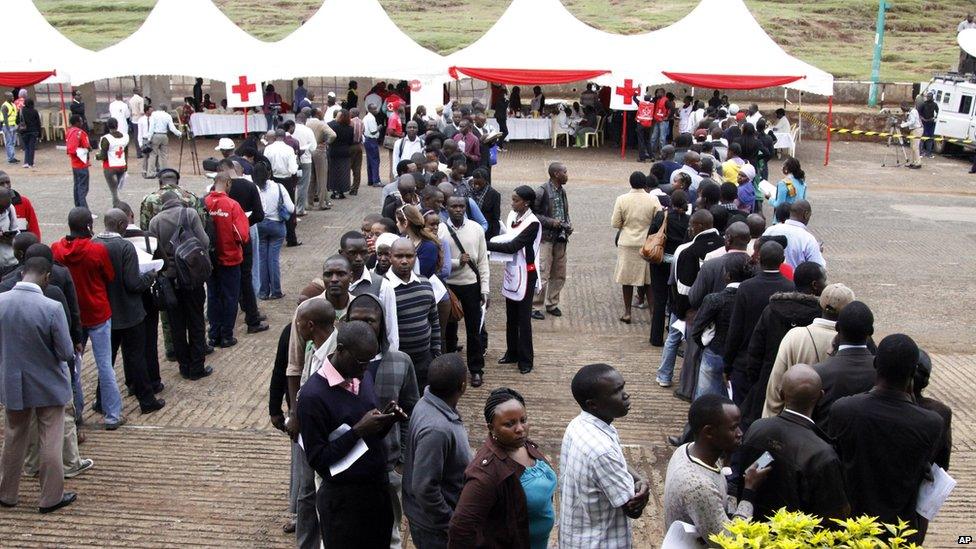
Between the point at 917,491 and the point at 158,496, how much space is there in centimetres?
504

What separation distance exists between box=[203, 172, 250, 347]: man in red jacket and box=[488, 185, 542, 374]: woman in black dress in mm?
2684

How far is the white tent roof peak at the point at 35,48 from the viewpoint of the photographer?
23.0 meters

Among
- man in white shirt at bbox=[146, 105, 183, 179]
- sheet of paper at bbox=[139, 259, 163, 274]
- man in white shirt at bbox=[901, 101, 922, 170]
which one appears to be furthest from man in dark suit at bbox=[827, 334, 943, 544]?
man in white shirt at bbox=[901, 101, 922, 170]

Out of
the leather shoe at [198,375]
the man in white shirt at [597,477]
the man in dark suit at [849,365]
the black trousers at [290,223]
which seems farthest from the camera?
the black trousers at [290,223]

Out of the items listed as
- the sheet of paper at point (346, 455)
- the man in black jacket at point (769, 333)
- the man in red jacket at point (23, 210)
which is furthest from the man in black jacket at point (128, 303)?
the man in black jacket at point (769, 333)

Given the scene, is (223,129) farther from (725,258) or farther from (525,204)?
(725,258)

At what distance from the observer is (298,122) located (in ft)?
55.9

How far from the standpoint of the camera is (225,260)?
A: 32.1 feet

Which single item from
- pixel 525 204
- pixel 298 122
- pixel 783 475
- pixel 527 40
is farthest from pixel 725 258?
pixel 527 40

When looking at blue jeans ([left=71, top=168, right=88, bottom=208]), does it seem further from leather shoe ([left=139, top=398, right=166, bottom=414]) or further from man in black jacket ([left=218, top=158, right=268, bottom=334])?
leather shoe ([left=139, top=398, right=166, bottom=414])

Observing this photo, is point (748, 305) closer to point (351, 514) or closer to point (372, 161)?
point (351, 514)

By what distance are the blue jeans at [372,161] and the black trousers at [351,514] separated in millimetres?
15369

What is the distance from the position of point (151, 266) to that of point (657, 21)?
37921mm

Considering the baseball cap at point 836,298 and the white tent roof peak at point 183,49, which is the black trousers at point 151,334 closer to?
the baseball cap at point 836,298
